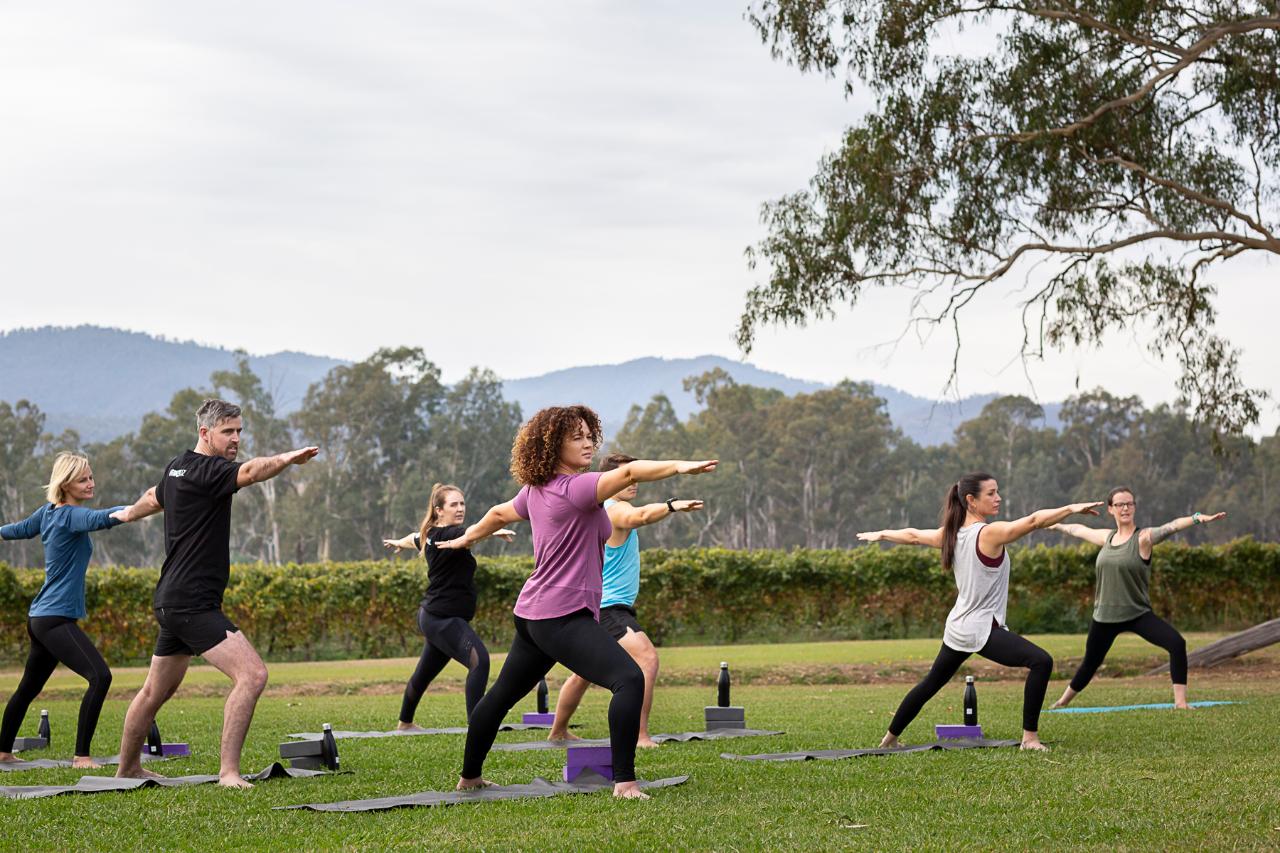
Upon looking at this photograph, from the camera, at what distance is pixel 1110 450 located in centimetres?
8819

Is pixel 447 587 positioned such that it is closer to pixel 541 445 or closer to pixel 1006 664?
pixel 541 445

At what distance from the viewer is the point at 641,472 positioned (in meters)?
7.20

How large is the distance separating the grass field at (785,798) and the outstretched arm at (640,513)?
5.12ft

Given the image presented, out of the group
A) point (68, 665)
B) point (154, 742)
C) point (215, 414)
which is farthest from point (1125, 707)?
point (68, 665)

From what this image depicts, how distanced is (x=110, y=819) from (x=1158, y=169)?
2178 centimetres

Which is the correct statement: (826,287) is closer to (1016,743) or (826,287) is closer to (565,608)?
(1016,743)

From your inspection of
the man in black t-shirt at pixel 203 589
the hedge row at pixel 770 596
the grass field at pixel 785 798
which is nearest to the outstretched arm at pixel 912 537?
the grass field at pixel 785 798

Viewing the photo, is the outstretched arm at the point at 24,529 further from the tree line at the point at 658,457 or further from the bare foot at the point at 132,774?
the tree line at the point at 658,457

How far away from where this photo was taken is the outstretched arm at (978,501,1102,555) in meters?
9.30

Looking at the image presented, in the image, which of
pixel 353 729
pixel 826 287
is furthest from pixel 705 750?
pixel 826 287

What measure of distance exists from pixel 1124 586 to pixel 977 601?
4405mm

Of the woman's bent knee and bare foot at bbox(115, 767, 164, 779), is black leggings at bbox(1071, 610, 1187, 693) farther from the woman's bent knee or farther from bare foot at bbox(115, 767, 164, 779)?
bare foot at bbox(115, 767, 164, 779)

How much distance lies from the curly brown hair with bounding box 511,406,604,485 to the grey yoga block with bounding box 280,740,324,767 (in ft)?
8.85

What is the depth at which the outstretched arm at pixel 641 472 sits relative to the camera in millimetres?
6961
